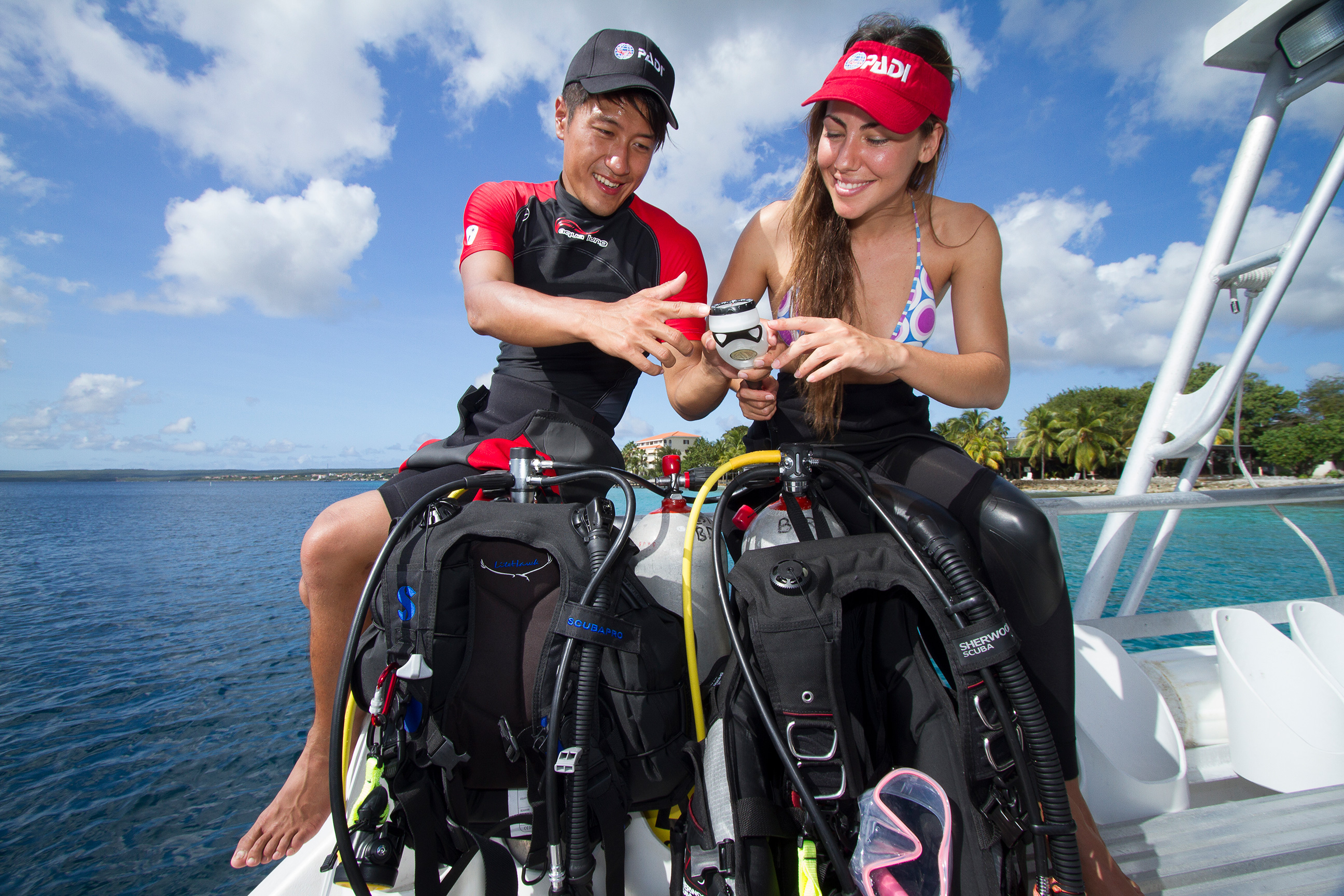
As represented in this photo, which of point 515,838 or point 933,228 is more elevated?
point 933,228

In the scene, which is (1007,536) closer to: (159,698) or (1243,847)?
(1243,847)

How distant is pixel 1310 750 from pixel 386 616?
2.89 meters

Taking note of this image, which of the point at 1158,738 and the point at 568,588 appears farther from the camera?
the point at 1158,738

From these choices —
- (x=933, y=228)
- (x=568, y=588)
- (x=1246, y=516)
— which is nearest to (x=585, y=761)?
(x=568, y=588)

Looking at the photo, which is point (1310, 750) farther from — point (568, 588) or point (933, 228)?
point (568, 588)

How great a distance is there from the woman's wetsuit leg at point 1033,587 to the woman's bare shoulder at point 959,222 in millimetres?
949

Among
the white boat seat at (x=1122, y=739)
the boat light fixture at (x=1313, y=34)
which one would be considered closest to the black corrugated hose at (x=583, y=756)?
the white boat seat at (x=1122, y=739)

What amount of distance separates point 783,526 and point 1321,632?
8.96 feet

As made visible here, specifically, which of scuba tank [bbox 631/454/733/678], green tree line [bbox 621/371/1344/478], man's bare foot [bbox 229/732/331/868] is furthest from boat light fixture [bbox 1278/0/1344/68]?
green tree line [bbox 621/371/1344/478]

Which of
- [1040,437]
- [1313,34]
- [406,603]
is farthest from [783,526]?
[1040,437]

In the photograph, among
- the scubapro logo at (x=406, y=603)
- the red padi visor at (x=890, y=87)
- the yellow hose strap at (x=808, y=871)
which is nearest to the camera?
the yellow hose strap at (x=808, y=871)

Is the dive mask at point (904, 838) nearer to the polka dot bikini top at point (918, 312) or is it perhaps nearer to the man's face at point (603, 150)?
the polka dot bikini top at point (918, 312)

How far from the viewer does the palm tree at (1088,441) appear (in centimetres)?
5128

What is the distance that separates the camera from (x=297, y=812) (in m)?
1.77
